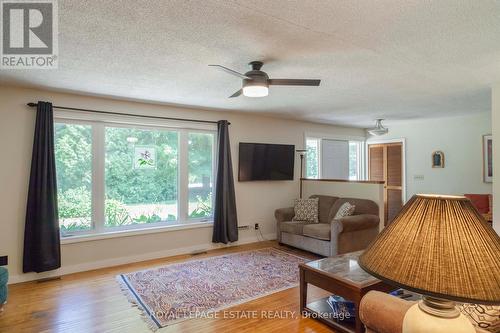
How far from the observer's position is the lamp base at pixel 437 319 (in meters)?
0.90

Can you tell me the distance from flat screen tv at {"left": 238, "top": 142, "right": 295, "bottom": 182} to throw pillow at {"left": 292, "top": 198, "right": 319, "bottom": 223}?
76 cm

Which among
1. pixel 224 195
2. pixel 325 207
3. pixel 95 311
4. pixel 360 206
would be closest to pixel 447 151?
pixel 360 206

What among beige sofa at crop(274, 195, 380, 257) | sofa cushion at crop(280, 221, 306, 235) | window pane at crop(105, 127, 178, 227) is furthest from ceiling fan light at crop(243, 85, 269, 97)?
sofa cushion at crop(280, 221, 306, 235)

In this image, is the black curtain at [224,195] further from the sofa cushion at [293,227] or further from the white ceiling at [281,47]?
the white ceiling at [281,47]

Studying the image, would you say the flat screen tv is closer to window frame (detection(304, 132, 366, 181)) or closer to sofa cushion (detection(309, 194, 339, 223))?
window frame (detection(304, 132, 366, 181))

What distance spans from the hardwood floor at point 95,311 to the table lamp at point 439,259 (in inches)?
74.2

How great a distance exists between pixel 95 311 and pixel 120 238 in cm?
154

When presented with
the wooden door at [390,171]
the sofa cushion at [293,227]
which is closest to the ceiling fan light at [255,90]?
the sofa cushion at [293,227]

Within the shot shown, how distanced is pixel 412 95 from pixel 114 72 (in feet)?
12.4

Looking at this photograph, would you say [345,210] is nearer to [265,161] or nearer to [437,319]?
[265,161]

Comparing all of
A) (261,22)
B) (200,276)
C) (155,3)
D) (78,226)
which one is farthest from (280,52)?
(78,226)

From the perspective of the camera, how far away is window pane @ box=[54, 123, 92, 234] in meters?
3.98

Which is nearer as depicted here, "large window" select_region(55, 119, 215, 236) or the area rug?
the area rug

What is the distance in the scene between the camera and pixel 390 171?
7.04m
